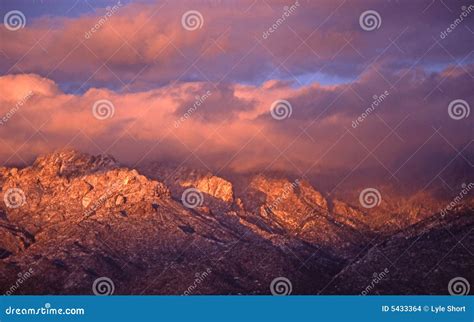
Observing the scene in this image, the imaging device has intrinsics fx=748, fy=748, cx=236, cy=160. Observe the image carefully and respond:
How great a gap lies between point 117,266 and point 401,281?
83.7 m

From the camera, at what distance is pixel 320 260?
197250 mm

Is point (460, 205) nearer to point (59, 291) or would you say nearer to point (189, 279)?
point (189, 279)

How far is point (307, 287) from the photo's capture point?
16588 centimetres

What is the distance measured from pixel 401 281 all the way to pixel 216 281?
47.3 metres

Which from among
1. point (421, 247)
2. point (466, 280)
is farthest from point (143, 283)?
point (466, 280)

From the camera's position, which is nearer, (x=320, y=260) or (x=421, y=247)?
(x=421, y=247)

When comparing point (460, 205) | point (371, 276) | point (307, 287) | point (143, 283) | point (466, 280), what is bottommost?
point (143, 283)
